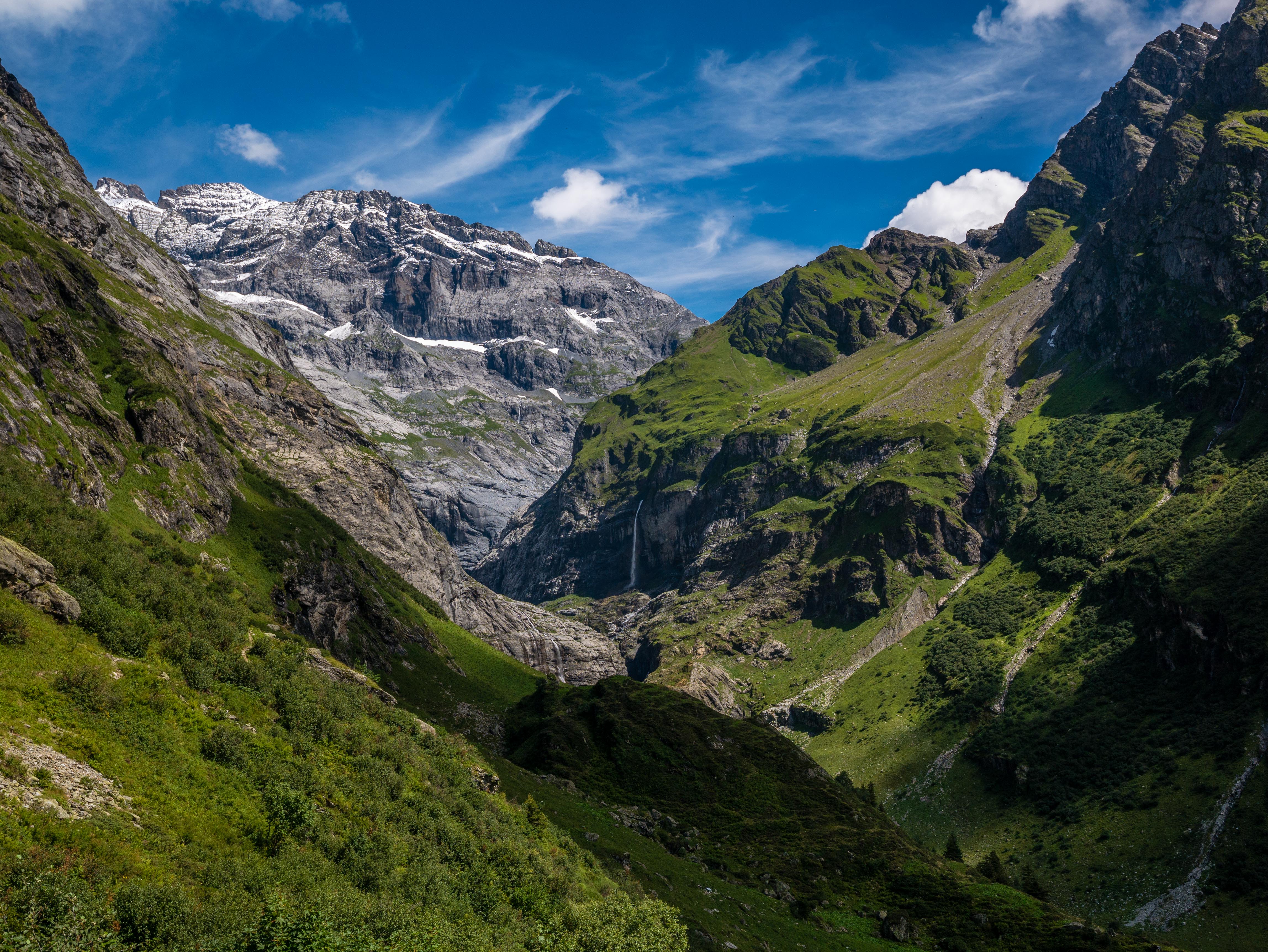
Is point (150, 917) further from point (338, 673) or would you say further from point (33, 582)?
point (338, 673)

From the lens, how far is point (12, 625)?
2691 centimetres

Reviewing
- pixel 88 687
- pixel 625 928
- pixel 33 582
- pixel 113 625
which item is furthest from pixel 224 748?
pixel 625 928

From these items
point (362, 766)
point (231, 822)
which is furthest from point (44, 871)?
point (362, 766)

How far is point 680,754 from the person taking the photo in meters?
111

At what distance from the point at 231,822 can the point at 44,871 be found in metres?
9.04

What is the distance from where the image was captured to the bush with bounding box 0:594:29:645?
26.6 metres

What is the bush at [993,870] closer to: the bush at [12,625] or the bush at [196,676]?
the bush at [196,676]

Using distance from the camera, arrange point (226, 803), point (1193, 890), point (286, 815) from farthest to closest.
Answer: point (1193, 890)
point (286, 815)
point (226, 803)

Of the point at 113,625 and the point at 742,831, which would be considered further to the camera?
the point at 742,831

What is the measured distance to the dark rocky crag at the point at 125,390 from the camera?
246 ft

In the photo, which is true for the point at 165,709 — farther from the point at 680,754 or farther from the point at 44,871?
the point at 680,754

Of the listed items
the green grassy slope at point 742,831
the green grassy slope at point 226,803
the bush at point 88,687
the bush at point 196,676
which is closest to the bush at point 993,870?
the green grassy slope at point 742,831

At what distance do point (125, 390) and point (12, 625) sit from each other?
83169mm

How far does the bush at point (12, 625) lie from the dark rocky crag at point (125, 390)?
40456mm
